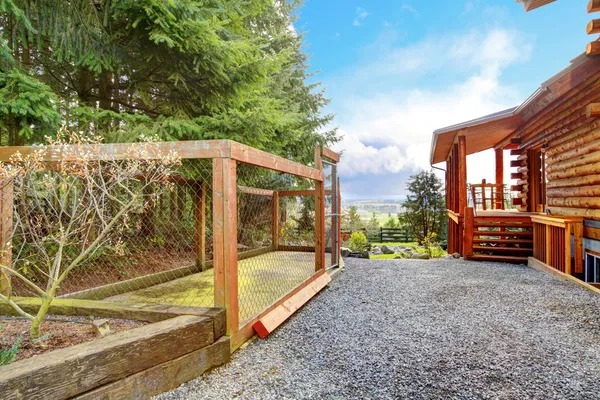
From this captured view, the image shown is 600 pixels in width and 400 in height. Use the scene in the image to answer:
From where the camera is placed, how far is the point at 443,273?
6.05 meters

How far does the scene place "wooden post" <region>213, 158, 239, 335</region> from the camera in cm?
252

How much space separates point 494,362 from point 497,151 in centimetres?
1098

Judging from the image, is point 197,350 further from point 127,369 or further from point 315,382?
point 315,382

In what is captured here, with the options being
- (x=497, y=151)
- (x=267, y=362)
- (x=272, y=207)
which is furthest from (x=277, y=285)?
(x=497, y=151)

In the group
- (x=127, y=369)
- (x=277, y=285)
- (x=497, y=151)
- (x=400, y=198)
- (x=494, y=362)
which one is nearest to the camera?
(x=127, y=369)

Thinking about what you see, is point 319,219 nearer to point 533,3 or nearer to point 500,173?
point 533,3

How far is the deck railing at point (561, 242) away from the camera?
5465mm

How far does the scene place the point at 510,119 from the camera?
8.45 metres

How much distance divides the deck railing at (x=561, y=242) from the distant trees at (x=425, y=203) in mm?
9317

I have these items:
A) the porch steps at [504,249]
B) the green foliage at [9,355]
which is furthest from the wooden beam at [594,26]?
the green foliage at [9,355]

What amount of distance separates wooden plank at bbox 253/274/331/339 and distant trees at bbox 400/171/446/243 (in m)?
12.4

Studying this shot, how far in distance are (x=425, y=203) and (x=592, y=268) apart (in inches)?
420

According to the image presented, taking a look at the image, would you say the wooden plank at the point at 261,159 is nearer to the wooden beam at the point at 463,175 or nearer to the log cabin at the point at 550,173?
the log cabin at the point at 550,173

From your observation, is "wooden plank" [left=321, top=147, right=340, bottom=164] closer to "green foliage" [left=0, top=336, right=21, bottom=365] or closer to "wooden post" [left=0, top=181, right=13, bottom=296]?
"wooden post" [left=0, top=181, right=13, bottom=296]
